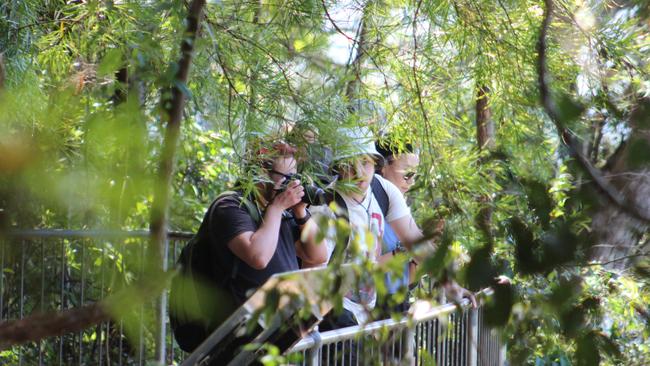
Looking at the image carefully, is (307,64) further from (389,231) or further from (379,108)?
(389,231)

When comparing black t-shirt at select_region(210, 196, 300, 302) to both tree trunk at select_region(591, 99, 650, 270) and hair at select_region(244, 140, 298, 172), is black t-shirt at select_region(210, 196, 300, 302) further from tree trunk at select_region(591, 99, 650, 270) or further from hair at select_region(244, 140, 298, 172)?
tree trunk at select_region(591, 99, 650, 270)

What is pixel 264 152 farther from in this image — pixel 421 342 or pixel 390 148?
pixel 421 342

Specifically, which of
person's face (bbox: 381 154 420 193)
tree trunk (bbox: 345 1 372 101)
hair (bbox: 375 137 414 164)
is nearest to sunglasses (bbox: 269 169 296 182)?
tree trunk (bbox: 345 1 372 101)

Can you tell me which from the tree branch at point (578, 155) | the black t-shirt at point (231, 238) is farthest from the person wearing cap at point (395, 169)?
the tree branch at point (578, 155)

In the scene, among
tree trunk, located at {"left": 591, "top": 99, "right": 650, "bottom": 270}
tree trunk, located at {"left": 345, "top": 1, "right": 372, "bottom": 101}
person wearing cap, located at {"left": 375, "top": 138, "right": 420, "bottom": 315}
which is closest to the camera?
tree trunk, located at {"left": 591, "top": 99, "right": 650, "bottom": 270}

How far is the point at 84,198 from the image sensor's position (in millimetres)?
1277

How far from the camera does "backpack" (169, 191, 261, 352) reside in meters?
2.84

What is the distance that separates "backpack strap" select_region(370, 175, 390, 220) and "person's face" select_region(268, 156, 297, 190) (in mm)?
751

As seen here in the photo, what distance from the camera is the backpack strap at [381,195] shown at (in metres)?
3.73

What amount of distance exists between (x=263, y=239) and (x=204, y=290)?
28cm

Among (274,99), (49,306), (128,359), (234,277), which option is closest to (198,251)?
(234,277)

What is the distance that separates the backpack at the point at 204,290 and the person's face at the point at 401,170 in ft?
3.36

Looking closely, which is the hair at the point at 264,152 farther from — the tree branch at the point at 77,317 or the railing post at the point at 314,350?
the tree branch at the point at 77,317

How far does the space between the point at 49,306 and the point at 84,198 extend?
332 centimetres
